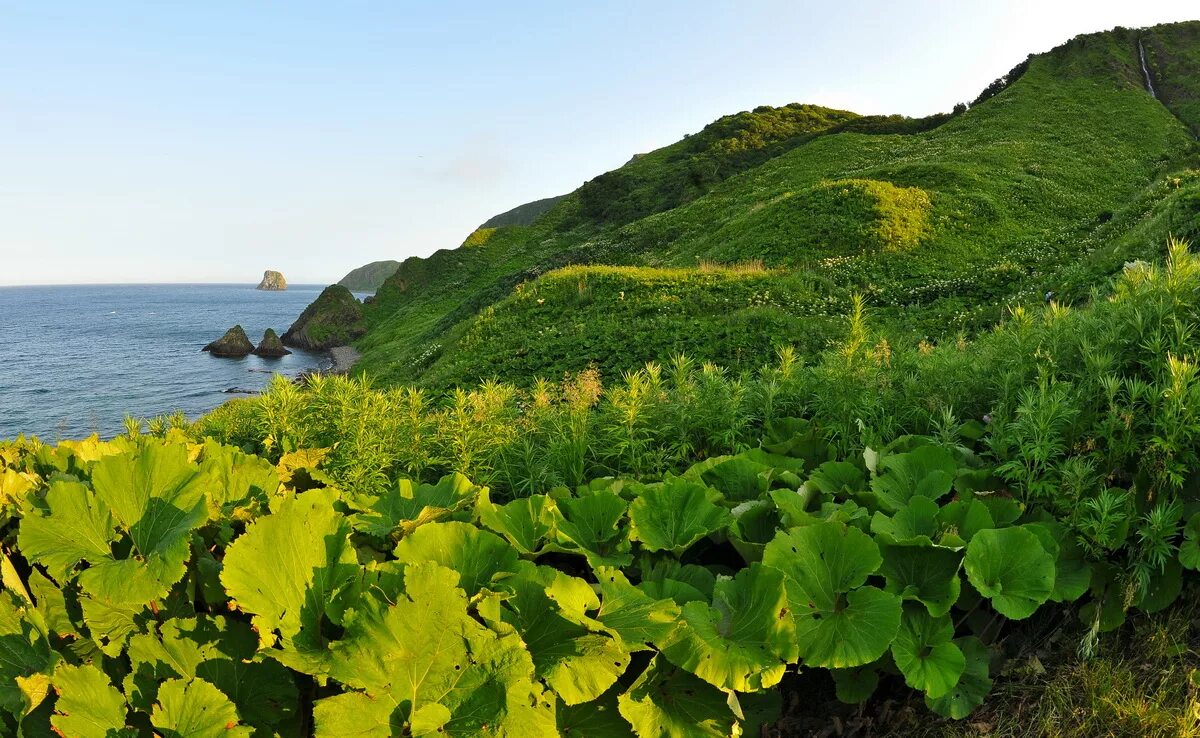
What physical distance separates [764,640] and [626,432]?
233 cm

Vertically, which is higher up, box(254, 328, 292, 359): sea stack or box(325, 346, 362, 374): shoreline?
box(254, 328, 292, 359): sea stack

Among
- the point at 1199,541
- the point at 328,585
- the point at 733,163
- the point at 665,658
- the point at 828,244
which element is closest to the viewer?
the point at 328,585

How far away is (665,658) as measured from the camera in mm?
1714

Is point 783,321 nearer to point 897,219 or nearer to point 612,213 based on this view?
point 897,219

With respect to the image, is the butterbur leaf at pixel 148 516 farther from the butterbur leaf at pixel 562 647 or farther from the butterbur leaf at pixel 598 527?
the butterbur leaf at pixel 598 527

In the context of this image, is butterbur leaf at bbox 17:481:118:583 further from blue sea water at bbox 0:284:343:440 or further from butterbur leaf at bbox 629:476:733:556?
blue sea water at bbox 0:284:343:440

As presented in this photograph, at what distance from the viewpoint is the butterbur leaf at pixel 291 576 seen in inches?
56.9

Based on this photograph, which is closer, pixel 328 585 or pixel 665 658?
pixel 328 585

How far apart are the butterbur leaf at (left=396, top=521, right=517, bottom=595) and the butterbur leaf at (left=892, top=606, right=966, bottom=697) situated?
1.31 meters

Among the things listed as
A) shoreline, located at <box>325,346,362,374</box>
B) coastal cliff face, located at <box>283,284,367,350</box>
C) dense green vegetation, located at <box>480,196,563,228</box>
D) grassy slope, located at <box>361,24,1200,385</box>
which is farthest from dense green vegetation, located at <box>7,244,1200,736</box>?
dense green vegetation, located at <box>480,196,563,228</box>

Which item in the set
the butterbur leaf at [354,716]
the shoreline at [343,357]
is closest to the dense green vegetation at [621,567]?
the butterbur leaf at [354,716]

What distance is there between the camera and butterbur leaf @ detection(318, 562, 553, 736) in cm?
135

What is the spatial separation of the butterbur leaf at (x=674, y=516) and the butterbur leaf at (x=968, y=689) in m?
0.90

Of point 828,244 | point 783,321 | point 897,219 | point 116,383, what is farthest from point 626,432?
point 116,383
